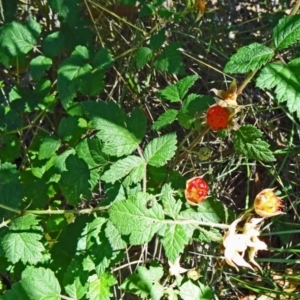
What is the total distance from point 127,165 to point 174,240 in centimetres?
23

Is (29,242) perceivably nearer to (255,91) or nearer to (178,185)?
(178,185)

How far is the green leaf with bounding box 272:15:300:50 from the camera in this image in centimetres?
113

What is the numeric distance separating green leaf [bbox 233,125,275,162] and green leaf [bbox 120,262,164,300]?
18.6 inches

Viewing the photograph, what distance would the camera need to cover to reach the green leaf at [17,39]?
1658 millimetres

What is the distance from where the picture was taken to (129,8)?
Answer: 2025mm

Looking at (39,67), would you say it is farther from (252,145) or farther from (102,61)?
(252,145)

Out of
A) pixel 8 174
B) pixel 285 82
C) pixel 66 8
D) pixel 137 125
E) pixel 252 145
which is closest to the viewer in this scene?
pixel 285 82

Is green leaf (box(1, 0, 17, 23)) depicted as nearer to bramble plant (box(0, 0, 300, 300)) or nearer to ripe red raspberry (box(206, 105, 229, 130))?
bramble plant (box(0, 0, 300, 300))

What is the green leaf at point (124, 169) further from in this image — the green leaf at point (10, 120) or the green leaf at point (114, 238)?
Result: the green leaf at point (10, 120)

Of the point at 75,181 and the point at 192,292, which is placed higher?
the point at 75,181

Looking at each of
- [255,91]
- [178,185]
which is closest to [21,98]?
[178,185]

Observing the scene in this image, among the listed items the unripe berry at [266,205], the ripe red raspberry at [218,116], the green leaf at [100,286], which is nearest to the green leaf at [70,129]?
the green leaf at [100,286]

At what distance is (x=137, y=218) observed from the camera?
1.18 meters

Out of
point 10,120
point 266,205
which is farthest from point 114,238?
point 10,120
